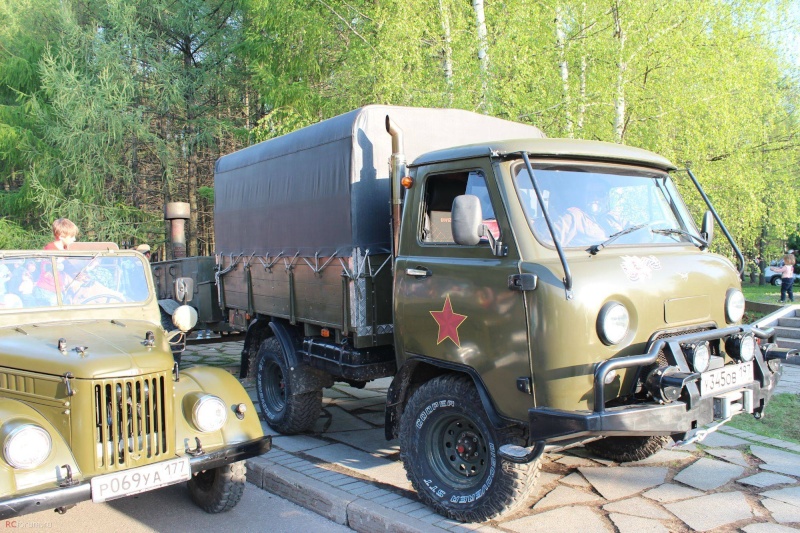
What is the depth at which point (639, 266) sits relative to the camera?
13.6 feet

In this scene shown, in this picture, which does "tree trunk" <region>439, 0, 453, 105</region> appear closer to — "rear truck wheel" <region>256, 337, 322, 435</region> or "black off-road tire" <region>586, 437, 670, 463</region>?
"rear truck wheel" <region>256, 337, 322, 435</region>

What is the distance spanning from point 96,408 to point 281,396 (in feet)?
9.95

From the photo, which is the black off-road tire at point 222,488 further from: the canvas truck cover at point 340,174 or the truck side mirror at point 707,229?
the truck side mirror at point 707,229

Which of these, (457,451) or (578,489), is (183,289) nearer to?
(457,451)

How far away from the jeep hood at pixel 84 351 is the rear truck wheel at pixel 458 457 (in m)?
1.79

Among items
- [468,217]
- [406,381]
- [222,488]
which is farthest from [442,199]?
[222,488]

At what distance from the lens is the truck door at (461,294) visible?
406cm

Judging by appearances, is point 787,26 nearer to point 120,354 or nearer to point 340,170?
point 340,170

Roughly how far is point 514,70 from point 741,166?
19.3 feet

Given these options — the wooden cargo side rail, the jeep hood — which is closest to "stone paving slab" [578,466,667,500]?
the wooden cargo side rail

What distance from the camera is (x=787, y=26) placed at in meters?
15.5

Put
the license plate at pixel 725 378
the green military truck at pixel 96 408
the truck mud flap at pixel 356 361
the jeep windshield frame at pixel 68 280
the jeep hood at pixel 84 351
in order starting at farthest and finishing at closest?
1. the truck mud flap at pixel 356 361
2. the jeep windshield frame at pixel 68 280
3. the jeep hood at pixel 84 351
4. the license plate at pixel 725 378
5. the green military truck at pixel 96 408

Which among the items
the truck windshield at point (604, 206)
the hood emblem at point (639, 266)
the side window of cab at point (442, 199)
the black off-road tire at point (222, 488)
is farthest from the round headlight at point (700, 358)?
the black off-road tire at point (222, 488)

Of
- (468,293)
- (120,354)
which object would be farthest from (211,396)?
(468,293)
